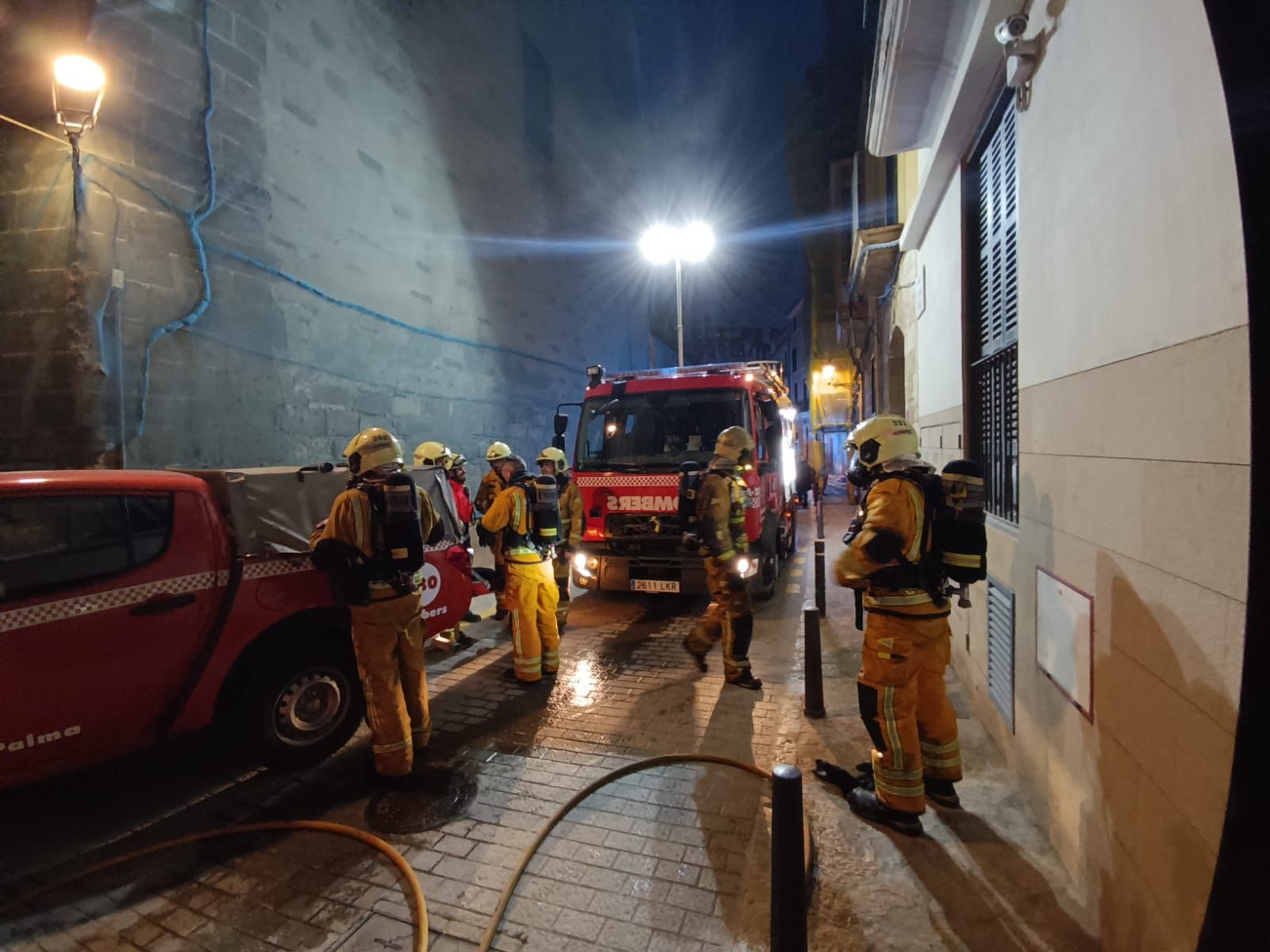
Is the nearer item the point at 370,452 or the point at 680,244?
the point at 370,452

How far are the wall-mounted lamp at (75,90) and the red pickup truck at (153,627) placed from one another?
4.27m

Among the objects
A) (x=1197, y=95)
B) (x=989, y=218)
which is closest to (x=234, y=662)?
(x=1197, y=95)

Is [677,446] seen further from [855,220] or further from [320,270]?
[855,220]

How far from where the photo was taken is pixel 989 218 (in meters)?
4.38

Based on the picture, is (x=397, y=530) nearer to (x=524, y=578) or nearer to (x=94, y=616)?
(x=94, y=616)

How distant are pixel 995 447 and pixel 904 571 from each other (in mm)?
1835

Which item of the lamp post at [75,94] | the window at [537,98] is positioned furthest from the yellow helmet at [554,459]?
the window at [537,98]

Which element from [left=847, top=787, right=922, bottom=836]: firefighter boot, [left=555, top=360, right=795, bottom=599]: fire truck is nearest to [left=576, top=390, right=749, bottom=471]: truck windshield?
[left=555, top=360, right=795, bottom=599]: fire truck

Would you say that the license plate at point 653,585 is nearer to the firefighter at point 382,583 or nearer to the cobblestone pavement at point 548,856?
the cobblestone pavement at point 548,856

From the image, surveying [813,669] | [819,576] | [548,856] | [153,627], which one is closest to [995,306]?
[813,669]

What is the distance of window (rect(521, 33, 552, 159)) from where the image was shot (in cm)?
1412

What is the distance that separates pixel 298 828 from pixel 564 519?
3973mm

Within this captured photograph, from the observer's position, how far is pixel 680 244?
13.6 m

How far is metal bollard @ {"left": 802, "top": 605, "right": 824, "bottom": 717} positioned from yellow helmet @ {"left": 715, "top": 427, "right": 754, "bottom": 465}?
4.55ft
